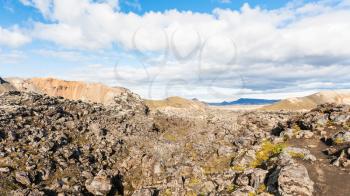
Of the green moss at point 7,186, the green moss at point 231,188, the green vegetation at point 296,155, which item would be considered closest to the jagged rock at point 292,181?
the green moss at point 231,188

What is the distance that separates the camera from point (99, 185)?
57.9m

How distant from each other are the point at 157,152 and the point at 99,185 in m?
17.2

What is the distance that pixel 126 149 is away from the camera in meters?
74.2

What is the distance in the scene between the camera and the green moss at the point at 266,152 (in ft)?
198

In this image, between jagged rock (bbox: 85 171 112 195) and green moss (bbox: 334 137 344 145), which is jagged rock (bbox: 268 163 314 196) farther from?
jagged rock (bbox: 85 171 112 195)

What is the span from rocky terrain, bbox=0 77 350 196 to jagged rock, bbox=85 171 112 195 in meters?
0.17

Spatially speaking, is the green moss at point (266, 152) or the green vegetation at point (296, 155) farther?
the green moss at point (266, 152)

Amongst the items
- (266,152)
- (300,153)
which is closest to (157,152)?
(266,152)

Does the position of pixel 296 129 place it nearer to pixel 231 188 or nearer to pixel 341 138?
pixel 341 138

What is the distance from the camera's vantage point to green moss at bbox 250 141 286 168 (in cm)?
6026

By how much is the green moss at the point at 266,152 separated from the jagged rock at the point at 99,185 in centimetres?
2490

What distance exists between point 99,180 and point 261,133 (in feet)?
126

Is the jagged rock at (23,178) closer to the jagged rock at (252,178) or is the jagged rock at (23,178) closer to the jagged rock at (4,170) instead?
the jagged rock at (4,170)

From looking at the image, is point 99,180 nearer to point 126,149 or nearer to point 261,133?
point 126,149
